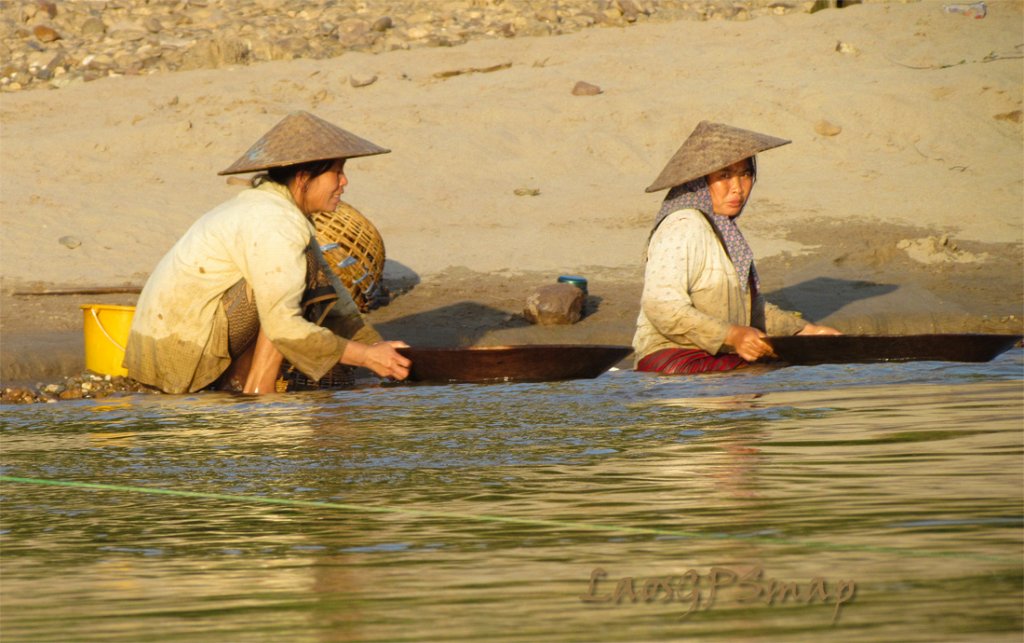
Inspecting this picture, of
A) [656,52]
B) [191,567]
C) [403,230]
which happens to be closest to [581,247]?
[403,230]

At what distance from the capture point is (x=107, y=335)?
7.45 m

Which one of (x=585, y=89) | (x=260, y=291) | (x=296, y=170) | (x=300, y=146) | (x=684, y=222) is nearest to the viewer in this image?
(x=260, y=291)

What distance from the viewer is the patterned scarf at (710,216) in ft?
22.7

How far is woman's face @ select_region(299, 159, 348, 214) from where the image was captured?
6594 mm

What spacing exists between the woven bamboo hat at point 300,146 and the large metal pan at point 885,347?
1.89 meters

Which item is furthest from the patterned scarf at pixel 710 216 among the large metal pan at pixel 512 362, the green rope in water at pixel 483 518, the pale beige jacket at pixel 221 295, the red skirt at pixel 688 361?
the green rope in water at pixel 483 518

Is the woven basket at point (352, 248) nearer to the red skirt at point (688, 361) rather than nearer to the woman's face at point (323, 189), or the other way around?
the woman's face at point (323, 189)

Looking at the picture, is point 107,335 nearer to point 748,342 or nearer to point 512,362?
point 512,362

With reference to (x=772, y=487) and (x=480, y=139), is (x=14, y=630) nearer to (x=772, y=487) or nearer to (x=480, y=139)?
(x=772, y=487)

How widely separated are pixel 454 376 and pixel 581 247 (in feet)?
15.3

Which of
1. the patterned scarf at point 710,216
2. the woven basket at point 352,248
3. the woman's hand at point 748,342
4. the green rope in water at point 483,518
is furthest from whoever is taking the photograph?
the woven basket at point 352,248

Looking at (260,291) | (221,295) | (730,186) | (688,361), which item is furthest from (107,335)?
(730,186)

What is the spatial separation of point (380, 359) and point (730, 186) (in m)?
1.72

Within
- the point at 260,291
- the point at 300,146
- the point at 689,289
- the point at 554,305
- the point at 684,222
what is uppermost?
the point at 300,146
